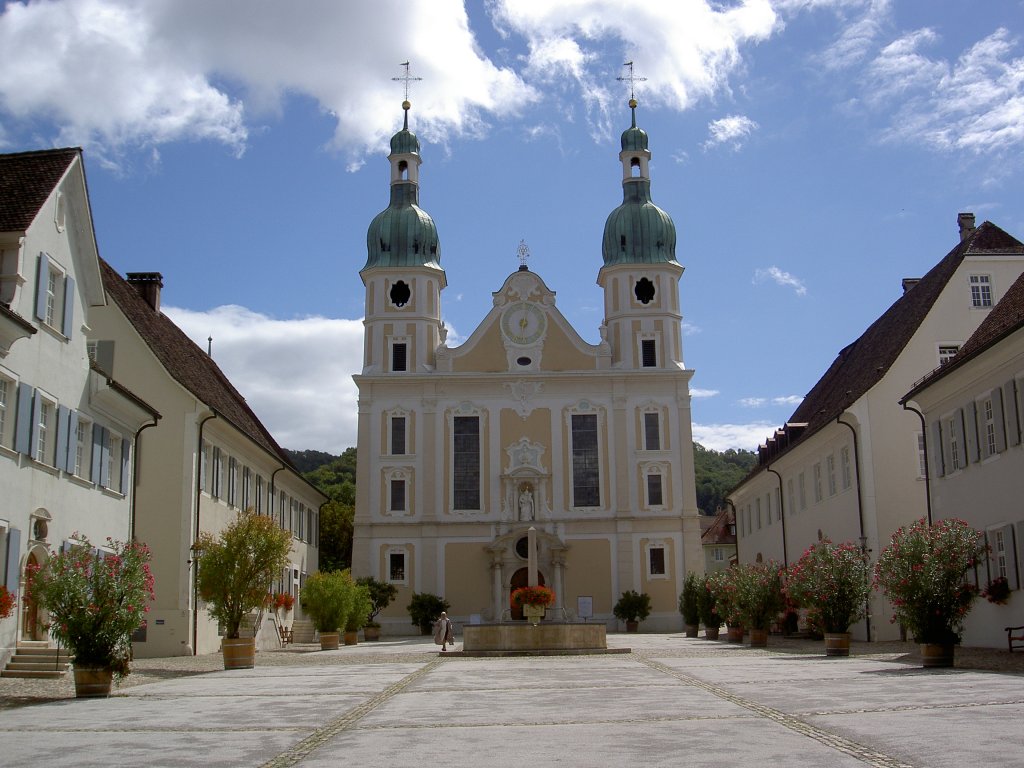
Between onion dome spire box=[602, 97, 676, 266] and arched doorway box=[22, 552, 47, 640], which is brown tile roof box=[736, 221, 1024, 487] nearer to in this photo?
onion dome spire box=[602, 97, 676, 266]

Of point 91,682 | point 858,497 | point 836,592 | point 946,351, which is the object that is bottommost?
point 91,682

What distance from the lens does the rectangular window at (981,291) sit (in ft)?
116

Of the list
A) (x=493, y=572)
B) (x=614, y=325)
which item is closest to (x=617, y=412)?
(x=614, y=325)

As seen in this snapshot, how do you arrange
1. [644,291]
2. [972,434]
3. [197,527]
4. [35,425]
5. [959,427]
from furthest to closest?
1. [644,291]
2. [197,527]
3. [959,427]
4. [972,434]
5. [35,425]

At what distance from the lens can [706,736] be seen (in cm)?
1132

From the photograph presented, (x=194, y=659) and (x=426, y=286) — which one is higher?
(x=426, y=286)

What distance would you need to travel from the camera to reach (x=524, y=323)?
197 feet

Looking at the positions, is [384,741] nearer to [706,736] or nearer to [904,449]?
[706,736]

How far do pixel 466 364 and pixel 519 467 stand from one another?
5862mm

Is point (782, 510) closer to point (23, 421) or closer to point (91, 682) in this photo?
point (23, 421)

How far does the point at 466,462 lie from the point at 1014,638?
36205 mm

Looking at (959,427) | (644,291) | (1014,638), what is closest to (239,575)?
(1014,638)

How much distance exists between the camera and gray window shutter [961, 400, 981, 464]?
2731cm

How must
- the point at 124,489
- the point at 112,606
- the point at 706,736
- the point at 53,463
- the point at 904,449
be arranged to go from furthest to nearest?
the point at 904,449 → the point at 124,489 → the point at 53,463 → the point at 112,606 → the point at 706,736
